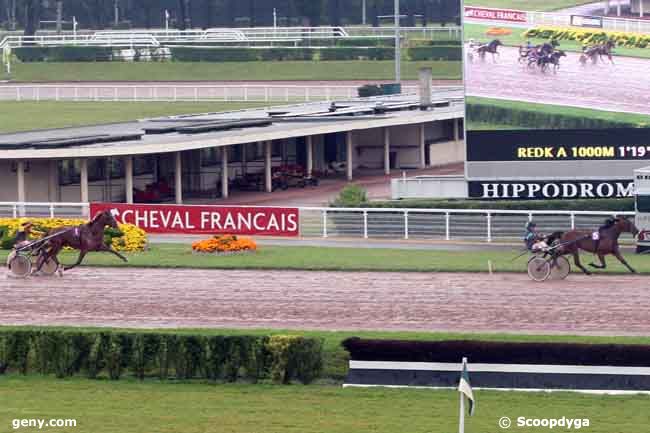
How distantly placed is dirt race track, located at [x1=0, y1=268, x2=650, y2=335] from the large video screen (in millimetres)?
6652

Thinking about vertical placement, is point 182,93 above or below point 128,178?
above

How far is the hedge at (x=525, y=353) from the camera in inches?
707

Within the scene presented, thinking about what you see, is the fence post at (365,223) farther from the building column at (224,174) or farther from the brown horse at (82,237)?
the building column at (224,174)

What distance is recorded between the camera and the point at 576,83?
31625 millimetres

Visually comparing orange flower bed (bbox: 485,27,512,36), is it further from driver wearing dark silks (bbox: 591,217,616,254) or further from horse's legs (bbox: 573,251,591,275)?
driver wearing dark silks (bbox: 591,217,616,254)

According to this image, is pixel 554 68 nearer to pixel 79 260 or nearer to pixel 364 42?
pixel 79 260

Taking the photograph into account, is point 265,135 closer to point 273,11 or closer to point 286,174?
point 286,174

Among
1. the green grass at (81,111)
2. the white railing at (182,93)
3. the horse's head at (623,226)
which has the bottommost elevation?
the horse's head at (623,226)

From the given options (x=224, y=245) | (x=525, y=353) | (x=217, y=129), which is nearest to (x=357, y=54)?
(x=217, y=129)

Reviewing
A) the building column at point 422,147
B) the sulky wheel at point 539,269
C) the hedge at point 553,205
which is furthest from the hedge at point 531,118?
the building column at point 422,147

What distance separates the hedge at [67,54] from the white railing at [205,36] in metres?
0.47

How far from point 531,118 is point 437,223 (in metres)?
3.19

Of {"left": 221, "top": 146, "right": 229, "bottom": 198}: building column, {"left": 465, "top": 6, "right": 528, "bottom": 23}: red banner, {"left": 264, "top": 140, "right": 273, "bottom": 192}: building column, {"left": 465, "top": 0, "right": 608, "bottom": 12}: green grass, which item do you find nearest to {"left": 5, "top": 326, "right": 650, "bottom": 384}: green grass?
{"left": 465, "top": 6, "right": 528, "bottom": 23}: red banner

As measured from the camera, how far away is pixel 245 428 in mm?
16094
